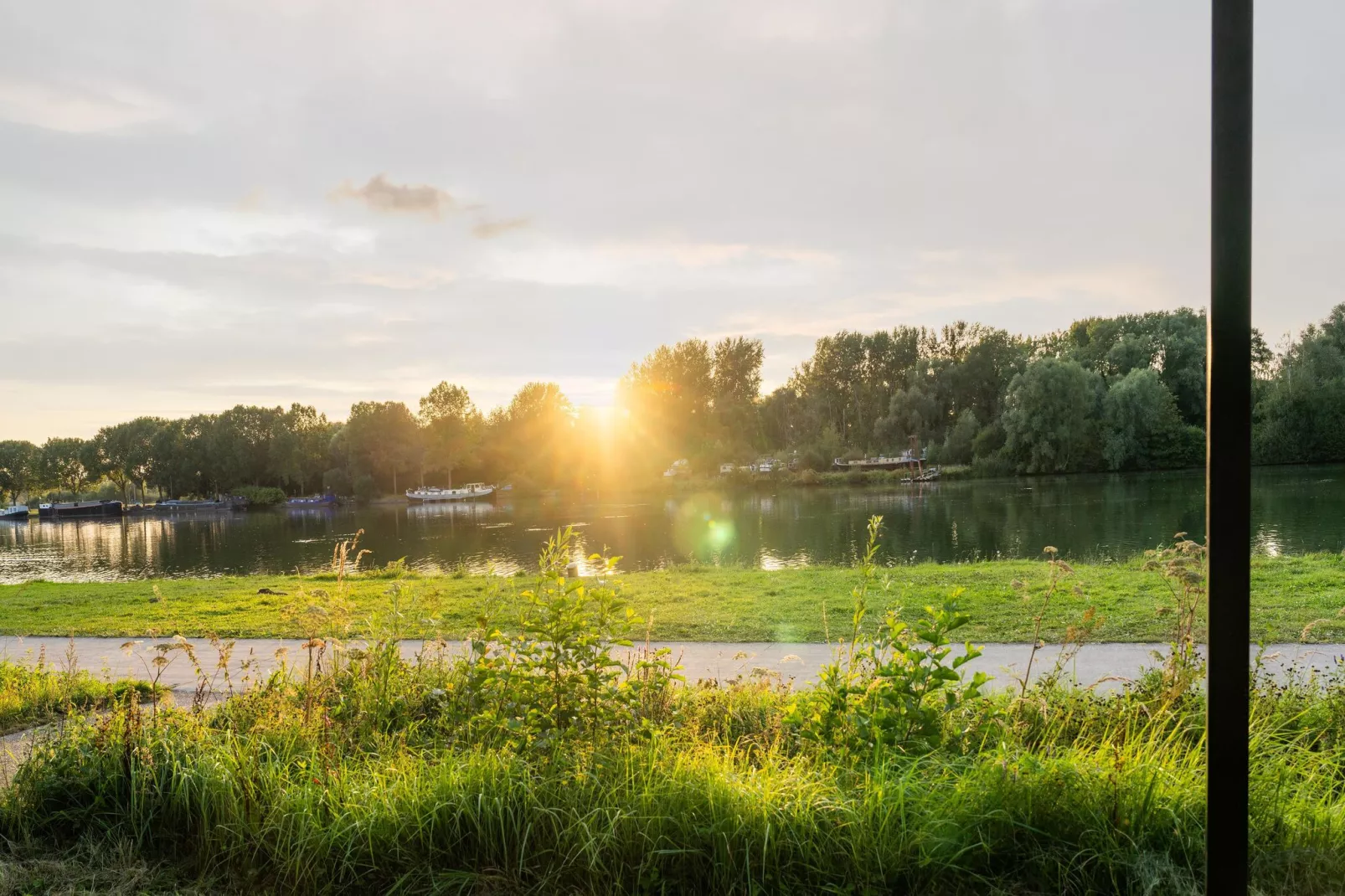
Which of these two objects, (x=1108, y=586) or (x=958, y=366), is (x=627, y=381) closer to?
(x=958, y=366)

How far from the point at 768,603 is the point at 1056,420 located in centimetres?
4785

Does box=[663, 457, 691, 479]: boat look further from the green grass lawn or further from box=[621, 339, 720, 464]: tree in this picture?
the green grass lawn

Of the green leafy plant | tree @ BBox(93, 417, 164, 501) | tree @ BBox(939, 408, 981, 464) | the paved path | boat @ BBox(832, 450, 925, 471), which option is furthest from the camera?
tree @ BBox(93, 417, 164, 501)

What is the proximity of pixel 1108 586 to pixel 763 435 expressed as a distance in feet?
227

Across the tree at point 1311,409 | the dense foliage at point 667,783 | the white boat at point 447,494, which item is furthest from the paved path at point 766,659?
the white boat at point 447,494

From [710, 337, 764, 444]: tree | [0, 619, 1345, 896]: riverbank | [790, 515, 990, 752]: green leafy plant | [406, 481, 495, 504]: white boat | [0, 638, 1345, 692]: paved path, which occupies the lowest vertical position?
[406, 481, 495, 504]: white boat

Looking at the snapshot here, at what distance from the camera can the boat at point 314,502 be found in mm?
74062

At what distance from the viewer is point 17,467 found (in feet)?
291

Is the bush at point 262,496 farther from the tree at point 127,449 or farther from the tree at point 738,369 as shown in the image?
the tree at point 738,369

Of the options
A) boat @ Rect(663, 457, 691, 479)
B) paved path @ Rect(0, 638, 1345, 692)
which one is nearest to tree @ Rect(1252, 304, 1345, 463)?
boat @ Rect(663, 457, 691, 479)

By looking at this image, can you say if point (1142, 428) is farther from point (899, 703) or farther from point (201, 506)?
point (201, 506)

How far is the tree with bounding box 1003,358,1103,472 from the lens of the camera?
166ft

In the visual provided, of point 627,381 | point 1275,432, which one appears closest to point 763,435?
point 627,381

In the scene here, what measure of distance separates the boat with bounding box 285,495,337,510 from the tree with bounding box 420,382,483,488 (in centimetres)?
896
